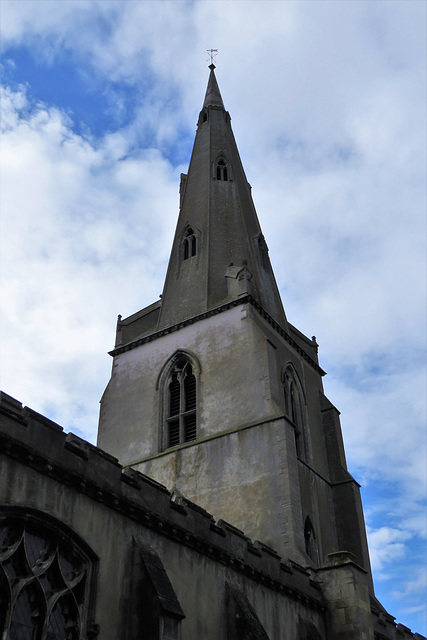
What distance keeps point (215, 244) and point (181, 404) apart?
8520mm

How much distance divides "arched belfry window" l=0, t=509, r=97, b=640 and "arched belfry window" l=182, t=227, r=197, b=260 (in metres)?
21.3

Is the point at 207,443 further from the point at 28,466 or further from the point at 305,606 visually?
the point at 28,466

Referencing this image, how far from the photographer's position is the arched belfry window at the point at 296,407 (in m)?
25.4

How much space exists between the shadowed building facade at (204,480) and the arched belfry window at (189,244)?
8 centimetres

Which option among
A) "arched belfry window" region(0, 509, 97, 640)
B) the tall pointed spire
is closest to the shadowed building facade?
"arched belfry window" region(0, 509, 97, 640)

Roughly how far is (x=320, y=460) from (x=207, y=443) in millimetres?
5652

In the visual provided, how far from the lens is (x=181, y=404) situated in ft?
82.8

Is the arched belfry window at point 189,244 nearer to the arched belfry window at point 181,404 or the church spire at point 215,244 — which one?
the church spire at point 215,244

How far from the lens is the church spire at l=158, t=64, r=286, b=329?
92.7 ft

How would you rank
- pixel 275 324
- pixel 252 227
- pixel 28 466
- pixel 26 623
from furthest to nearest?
pixel 252 227 < pixel 275 324 < pixel 28 466 < pixel 26 623

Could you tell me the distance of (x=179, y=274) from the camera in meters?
30.6

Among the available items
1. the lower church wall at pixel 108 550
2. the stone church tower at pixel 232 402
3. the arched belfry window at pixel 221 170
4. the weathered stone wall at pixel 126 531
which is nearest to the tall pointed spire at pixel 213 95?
the arched belfry window at pixel 221 170

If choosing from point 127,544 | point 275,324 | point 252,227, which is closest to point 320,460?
point 275,324

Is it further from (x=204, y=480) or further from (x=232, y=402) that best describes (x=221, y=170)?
(x=204, y=480)
